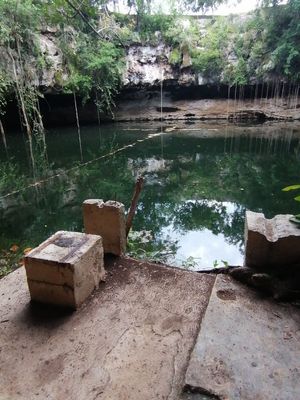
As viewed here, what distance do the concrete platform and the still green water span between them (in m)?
1.81

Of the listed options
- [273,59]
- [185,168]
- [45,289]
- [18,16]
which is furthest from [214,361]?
[273,59]

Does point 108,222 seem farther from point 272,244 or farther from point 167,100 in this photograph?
point 167,100

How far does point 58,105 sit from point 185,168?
40.9ft

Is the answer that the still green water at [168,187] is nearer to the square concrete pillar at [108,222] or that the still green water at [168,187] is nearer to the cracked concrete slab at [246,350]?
the square concrete pillar at [108,222]

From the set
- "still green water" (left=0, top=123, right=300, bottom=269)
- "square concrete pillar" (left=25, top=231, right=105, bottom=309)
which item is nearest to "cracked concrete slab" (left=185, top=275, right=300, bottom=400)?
"square concrete pillar" (left=25, top=231, right=105, bottom=309)

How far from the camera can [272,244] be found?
2.21 meters

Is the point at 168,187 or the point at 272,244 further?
the point at 168,187

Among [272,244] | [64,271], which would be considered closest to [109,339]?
[64,271]

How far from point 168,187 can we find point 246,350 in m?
5.83

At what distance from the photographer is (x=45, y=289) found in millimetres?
2086

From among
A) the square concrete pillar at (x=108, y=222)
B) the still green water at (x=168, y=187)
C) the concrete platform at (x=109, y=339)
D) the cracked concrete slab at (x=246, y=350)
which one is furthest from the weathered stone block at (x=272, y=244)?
the still green water at (x=168, y=187)

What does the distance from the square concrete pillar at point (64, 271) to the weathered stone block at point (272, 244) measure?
1.14m

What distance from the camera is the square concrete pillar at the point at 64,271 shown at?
1.98 meters

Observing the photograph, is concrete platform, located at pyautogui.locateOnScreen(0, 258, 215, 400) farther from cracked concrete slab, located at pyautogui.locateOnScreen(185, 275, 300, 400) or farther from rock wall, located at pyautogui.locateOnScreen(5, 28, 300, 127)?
rock wall, located at pyautogui.locateOnScreen(5, 28, 300, 127)
